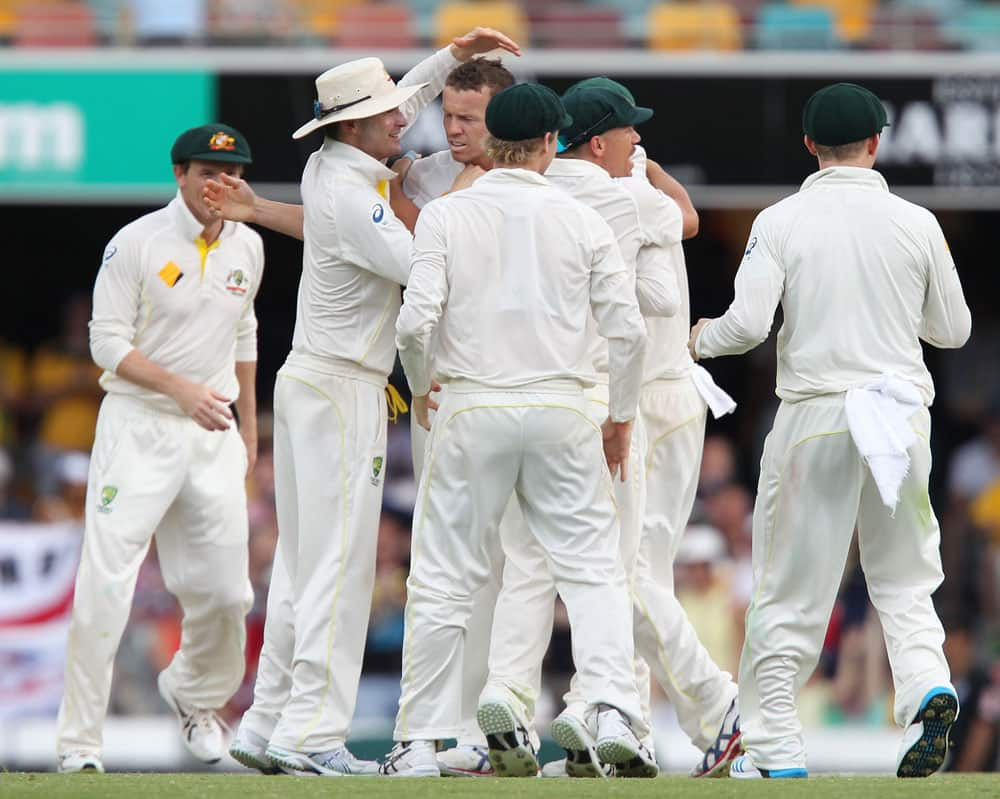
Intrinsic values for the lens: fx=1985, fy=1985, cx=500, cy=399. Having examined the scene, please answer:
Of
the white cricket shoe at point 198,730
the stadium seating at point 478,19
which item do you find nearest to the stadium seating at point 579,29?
the stadium seating at point 478,19

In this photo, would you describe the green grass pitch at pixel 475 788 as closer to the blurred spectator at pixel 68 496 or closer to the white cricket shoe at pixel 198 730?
the white cricket shoe at pixel 198 730

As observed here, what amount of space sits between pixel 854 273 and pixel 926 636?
117cm

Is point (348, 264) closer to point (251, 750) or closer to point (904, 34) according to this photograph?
point (251, 750)

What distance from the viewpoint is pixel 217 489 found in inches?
314

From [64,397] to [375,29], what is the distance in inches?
139

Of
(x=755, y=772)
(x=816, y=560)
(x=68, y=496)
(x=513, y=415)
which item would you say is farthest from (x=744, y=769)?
(x=68, y=496)

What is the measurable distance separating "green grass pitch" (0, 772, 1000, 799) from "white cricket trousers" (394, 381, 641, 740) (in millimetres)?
358

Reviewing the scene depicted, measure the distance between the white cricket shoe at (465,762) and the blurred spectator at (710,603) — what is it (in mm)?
4184

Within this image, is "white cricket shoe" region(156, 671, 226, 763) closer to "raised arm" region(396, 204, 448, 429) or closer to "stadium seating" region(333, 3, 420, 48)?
"raised arm" region(396, 204, 448, 429)

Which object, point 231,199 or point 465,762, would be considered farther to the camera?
point 231,199

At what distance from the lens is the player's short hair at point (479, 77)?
7.10 metres

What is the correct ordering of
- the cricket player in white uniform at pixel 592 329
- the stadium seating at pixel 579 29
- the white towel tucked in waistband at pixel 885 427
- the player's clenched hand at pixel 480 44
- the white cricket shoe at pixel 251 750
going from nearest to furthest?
1. the white towel tucked in waistband at pixel 885 427
2. the cricket player in white uniform at pixel 592 329
3. the white cricket shoe at pixel 251 750
4. the player's clenched hand at pixel 480 44
5. the stadium seating at pixel 579 29

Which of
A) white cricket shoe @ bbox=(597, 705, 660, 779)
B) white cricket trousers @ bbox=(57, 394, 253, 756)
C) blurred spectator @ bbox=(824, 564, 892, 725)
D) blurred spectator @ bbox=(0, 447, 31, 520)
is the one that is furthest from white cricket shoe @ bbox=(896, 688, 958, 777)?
blurred spectator @ bbox=(0, 447, 31, 520)

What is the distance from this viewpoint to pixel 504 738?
641cm
